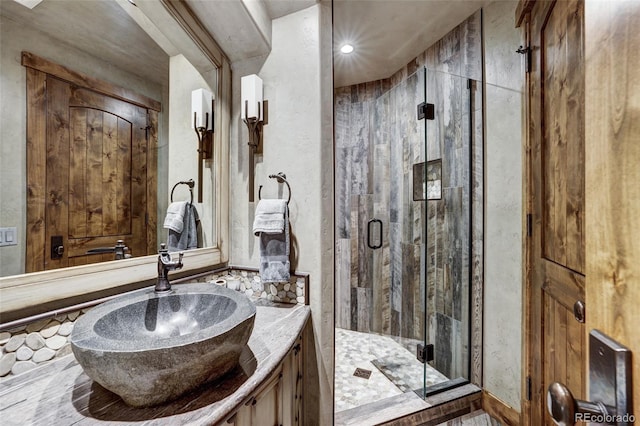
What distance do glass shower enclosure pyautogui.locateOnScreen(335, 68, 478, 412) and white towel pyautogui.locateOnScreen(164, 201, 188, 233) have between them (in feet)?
4.81

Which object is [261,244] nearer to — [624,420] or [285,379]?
[285,379]

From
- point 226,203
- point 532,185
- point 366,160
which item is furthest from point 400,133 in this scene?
point 226,203

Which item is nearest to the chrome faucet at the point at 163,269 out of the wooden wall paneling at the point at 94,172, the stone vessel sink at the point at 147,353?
the stone vessel sink at the point at 147,353

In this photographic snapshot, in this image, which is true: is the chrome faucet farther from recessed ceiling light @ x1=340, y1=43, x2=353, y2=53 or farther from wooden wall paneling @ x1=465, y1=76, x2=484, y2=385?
recessed ceiling light @ x1=340, y1=43, x2=353, y2=53

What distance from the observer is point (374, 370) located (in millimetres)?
2080

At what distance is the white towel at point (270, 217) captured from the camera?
1.29 meters

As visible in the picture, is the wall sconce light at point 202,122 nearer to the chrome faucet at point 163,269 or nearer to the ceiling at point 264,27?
the ceiling at point 264,27

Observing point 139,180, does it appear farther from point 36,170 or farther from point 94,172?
point 36,170

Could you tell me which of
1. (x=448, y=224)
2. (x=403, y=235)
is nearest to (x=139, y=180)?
(x=448, y=224)

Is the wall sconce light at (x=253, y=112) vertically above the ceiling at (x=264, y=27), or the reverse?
the ceiling at (x=264, y=27)

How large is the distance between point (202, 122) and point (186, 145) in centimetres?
16

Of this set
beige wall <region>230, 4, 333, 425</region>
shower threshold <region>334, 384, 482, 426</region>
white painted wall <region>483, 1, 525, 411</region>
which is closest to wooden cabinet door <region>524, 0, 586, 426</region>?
white painted wall <region>483, 1, 525, 411</region>

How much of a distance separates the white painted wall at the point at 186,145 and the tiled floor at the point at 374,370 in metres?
1.40

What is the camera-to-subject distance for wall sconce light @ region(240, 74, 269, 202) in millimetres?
1375
